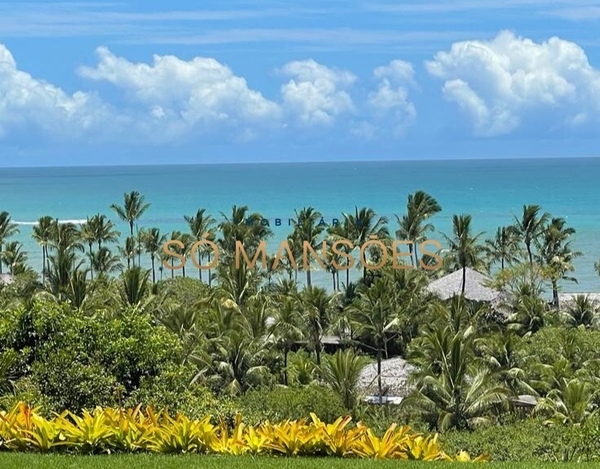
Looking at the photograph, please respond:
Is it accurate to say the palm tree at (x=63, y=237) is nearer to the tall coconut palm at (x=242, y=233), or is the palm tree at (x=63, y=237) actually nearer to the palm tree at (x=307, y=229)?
the tall coconut palm at (x=242, y=233)

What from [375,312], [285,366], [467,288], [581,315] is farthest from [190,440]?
[467,288]

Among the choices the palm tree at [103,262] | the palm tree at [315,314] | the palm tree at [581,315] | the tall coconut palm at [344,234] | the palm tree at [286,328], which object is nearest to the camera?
the palm tree at [286,328]

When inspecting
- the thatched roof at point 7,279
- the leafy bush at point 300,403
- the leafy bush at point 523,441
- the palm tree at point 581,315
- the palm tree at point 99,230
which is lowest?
the leafy bush at point 523,441

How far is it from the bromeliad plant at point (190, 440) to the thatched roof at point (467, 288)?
35169 mm

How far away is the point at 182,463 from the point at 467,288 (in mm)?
37874

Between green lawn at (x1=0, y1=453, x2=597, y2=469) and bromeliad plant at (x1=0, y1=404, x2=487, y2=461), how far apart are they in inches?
15.2

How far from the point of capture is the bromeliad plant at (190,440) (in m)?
10.5

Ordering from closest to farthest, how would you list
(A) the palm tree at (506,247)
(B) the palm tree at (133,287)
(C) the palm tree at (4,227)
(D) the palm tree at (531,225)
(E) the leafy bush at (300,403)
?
(E) the leafy bush at (300,403), (B) the palm tree at (133,287), (D) the palm tree at (531,225), (A) the palm tree at (506,247), (C) the palm tree at (4,227)

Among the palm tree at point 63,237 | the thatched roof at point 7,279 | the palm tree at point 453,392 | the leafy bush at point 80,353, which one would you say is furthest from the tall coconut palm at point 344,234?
the leafy bush at point 80,353

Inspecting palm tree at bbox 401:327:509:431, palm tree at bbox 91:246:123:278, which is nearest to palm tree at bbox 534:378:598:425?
palm tree at bbox 401:327:509:431

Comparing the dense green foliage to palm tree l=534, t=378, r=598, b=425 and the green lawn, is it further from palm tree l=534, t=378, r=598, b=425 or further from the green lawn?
the green lawn

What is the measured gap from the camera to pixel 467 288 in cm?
4631

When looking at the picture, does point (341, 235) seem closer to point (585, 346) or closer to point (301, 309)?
point (301, 309)

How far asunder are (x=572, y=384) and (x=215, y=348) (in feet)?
39.3
